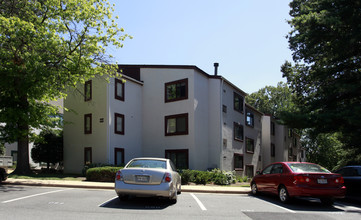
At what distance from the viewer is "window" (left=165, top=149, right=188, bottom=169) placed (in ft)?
77.5

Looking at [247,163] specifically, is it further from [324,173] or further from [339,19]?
[324,173]

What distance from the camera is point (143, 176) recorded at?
9742 mm

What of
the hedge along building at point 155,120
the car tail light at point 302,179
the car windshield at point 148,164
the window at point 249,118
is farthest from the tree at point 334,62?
the window at point 249,118

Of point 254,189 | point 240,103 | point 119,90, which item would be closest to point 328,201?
point 254,189

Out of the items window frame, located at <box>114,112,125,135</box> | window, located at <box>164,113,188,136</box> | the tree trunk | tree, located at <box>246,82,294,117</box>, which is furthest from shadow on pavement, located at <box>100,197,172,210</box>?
tree, located at <box>246,82,294,117</box>

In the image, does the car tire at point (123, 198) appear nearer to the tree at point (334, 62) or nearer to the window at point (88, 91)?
the tree at point (334, 62)

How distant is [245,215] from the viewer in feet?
29.3

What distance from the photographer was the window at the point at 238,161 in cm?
2747

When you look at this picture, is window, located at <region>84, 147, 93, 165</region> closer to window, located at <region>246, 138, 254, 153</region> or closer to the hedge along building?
the hedge along building

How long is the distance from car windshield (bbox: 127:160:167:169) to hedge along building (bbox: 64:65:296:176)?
1255 centimetres

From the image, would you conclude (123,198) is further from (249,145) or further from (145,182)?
(249,145)

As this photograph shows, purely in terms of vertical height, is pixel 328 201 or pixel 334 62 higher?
pixel 334 62

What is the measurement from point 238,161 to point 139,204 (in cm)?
1953

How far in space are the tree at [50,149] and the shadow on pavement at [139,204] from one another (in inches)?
681
